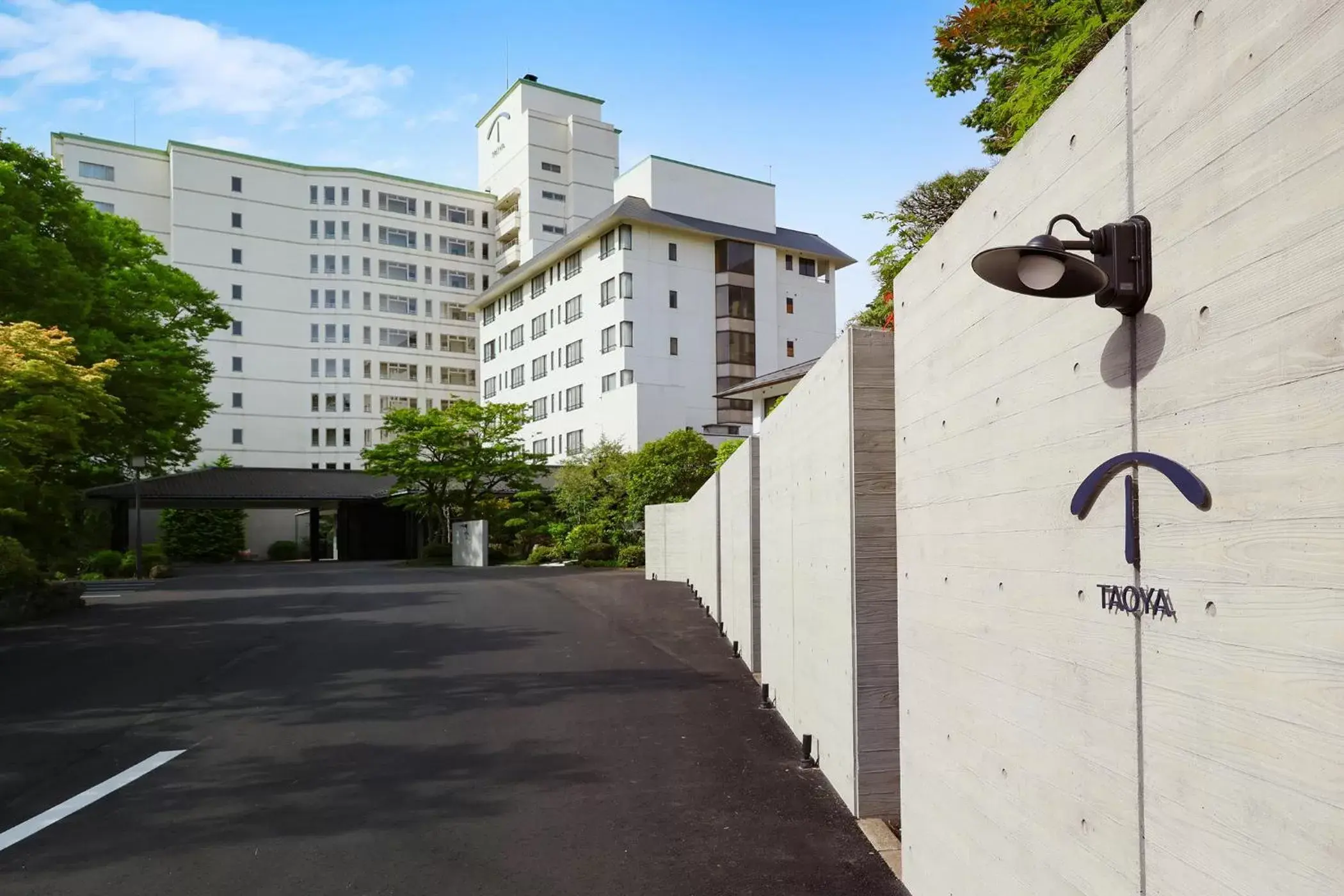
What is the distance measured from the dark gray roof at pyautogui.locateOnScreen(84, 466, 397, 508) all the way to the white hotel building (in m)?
10.4

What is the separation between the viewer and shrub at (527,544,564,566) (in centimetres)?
3775

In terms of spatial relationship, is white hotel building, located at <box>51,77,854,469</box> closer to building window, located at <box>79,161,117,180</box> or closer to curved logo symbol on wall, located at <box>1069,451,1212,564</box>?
building window, located at <box>79,161,117,180</box>

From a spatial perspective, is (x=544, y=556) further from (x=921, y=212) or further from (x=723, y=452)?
(x=921, y=212)

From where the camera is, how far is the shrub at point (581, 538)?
3675 centimetres

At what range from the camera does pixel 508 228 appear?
6644 centimetres

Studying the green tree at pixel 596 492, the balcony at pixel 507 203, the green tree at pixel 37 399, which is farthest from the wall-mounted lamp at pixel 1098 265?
the balcony at pixel 507 203

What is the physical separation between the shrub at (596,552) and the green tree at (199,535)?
2565 centimetres

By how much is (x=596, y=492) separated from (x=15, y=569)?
Result: 2407 centimetres

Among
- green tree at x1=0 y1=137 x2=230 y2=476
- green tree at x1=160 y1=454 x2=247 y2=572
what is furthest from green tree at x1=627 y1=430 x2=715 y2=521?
green tree at x1=160 y1=454 x2=247 y2=572

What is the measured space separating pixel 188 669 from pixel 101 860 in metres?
6.88

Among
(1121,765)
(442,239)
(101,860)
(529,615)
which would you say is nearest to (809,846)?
(1121,765)

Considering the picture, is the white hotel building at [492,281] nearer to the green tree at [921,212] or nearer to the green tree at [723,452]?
the green tree at [723,452]

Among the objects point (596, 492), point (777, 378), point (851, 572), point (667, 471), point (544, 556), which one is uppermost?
point (777, 378)

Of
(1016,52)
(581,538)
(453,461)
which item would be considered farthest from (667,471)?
(1016,52)
